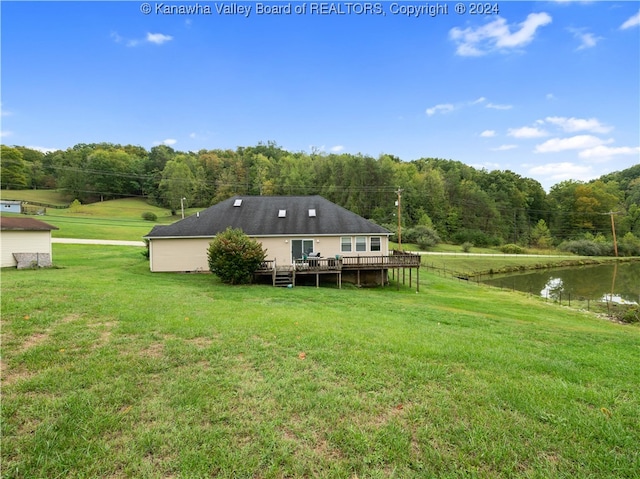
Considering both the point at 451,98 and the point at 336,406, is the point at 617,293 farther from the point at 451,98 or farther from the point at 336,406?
the point at 336,406

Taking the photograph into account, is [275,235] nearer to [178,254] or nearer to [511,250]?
[178,254]

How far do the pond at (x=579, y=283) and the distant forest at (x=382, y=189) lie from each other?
54.7 feet

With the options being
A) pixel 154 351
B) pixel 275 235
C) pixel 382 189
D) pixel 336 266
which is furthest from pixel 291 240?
pixel 382 189

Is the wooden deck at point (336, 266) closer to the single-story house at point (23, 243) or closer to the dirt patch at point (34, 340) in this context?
the dirt patch at point (34, 340)

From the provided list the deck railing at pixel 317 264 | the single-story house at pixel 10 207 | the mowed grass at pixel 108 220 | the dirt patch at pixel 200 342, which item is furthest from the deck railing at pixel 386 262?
the single-story house at pixel 10 207

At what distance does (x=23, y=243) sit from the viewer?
14977 millimetres

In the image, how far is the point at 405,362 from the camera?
4863 mm

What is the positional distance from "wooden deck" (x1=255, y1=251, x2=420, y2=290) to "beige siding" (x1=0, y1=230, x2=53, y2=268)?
1098cm

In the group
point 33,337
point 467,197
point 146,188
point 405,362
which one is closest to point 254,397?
point 405,362

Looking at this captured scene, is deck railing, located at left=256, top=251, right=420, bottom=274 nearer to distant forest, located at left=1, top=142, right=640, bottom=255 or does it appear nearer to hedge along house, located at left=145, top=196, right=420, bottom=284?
hedge along house, located at left=145, top=196, right=420, bottom=284

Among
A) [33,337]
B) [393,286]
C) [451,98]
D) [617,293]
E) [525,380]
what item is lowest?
[617,293]

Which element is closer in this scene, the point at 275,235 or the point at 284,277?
the point at 284,277

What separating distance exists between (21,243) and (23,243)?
2.8 inches

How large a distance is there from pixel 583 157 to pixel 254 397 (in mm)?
50993
